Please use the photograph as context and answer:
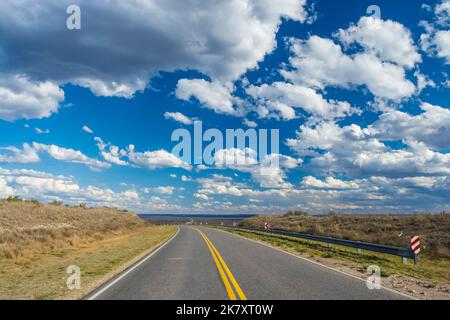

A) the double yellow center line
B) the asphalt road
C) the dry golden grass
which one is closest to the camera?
the double yellow center line

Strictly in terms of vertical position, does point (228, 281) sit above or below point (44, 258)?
above

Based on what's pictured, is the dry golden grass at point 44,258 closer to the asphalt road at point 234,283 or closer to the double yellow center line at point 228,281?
the asphalt road at point 234,283

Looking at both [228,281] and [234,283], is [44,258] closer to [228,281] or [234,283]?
[228,281]

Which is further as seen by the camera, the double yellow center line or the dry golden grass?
the dry golden grass

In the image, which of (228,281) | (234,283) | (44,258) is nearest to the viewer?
(234,283)

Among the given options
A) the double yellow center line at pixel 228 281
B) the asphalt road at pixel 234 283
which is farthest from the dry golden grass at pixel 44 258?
the double yellow center line at pixel 228 281

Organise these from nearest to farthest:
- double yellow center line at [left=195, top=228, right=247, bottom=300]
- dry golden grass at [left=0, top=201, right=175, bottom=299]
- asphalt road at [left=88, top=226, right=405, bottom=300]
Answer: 1. double yellow center line at [left=195, top=228, right=247, bottom=300]
2. asphalt road at [left=88, top=226, right=405, bottom=300]
3. dry golden grass at [left=0, top=201, right=175, bottom=299]

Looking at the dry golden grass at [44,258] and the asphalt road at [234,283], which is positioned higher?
the asphalt road at [234,283]

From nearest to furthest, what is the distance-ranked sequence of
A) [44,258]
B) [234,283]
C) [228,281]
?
[234,283], [228,281], [44,258]

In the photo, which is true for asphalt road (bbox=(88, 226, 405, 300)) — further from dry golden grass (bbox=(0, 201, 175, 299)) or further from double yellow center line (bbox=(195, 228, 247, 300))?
dry golden grass (bbox=(0, 201, 175, 299))

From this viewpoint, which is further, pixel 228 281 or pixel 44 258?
pixel 44 258

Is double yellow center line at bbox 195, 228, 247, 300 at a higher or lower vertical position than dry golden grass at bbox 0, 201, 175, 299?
higher

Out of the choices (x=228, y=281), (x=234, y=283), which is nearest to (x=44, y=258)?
(x=228, y=281)

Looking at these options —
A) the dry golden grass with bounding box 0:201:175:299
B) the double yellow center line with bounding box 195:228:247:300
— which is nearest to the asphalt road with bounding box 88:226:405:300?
the double yellow center line with bounding box 195:228:247:300
